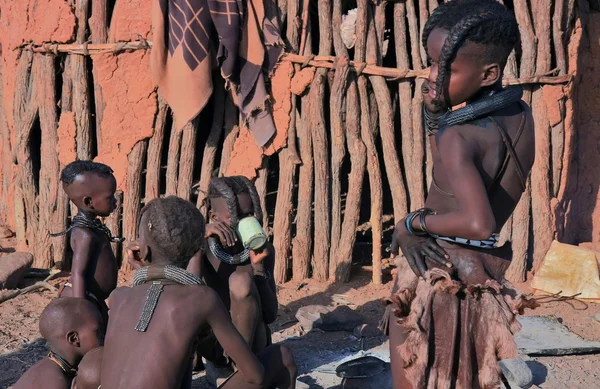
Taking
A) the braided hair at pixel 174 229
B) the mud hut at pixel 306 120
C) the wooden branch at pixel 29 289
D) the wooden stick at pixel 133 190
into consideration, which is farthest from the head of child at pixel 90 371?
the wooden stick at pixel 133 190

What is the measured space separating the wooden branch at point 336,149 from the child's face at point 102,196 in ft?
8.88

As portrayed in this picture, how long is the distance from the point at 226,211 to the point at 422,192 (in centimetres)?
288

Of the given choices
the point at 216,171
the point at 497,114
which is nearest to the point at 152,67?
the point at 216,171

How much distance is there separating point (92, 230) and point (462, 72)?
248 centimetres

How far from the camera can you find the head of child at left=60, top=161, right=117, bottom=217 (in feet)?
14.3

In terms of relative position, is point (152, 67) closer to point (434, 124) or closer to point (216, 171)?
point (216, 171)

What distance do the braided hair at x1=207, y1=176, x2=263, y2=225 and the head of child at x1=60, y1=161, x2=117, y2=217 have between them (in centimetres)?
58

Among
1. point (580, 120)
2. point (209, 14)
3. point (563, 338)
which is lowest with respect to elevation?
point (563, 338)

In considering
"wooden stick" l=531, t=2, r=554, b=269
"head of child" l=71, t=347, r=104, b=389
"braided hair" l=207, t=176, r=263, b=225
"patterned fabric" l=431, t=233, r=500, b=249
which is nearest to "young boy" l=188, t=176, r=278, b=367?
"braided hair" l=207, t=176, r=263, b=225

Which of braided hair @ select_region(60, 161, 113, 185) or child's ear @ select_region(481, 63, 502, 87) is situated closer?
child's ear @ select_region(481, 63, 502, 87)

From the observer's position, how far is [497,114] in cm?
265

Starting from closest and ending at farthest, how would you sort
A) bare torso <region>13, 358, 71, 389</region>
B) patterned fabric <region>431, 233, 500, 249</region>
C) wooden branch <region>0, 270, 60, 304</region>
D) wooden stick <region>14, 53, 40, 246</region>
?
patterned fabric <region>431, 233, 500, 249</region> < bare torso <region>13, 358, 71, 389</region> < wooden branch <region>0, 270, 60, 304</region> < wooden stick <region>14, 53, 40, 246</region>

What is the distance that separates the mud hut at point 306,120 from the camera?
263 inches

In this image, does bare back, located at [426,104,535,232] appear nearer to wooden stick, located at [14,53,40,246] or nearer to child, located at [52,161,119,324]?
child, located at [52,161,119,324]
